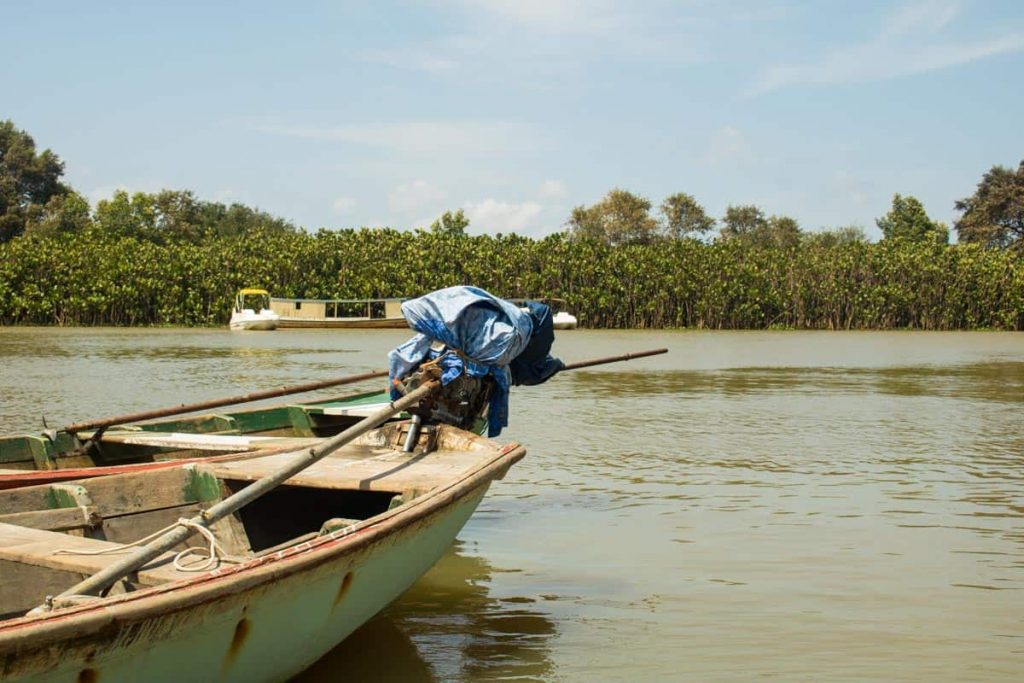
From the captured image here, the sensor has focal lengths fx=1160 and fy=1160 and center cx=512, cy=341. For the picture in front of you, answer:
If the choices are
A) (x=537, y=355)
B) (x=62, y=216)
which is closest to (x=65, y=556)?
(x=537, y=355)

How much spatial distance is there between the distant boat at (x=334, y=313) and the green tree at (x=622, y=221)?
18604mm

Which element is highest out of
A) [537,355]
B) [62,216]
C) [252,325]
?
[62,216]

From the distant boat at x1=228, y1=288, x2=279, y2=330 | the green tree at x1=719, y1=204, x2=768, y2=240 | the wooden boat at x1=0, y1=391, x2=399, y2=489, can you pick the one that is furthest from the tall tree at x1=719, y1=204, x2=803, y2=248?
the wooden boat at x1=0, y1=391, x2=399, y2=489

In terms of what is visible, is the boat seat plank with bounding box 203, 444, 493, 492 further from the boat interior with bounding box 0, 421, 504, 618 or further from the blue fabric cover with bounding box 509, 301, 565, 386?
the blue fabric cover with bounding box 509, 301, 565, 386

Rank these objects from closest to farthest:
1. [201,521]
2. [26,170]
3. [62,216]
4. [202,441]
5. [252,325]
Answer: [201,521]
[202,441]
[252,325]
[62,216]
[26,170]

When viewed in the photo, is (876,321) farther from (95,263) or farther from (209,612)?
(209,612)

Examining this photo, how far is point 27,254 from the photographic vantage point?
41562 mm

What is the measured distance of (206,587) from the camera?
3.41 metres

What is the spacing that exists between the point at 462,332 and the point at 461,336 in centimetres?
2

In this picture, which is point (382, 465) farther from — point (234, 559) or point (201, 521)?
point (234, 559)

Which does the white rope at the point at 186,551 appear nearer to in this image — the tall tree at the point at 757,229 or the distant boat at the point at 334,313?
the distant boat at the point at 334,313

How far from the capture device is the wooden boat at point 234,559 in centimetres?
322

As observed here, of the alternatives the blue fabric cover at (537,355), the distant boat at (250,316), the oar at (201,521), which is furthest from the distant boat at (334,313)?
the oar at (201,521)

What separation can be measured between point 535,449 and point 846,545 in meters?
4.40
